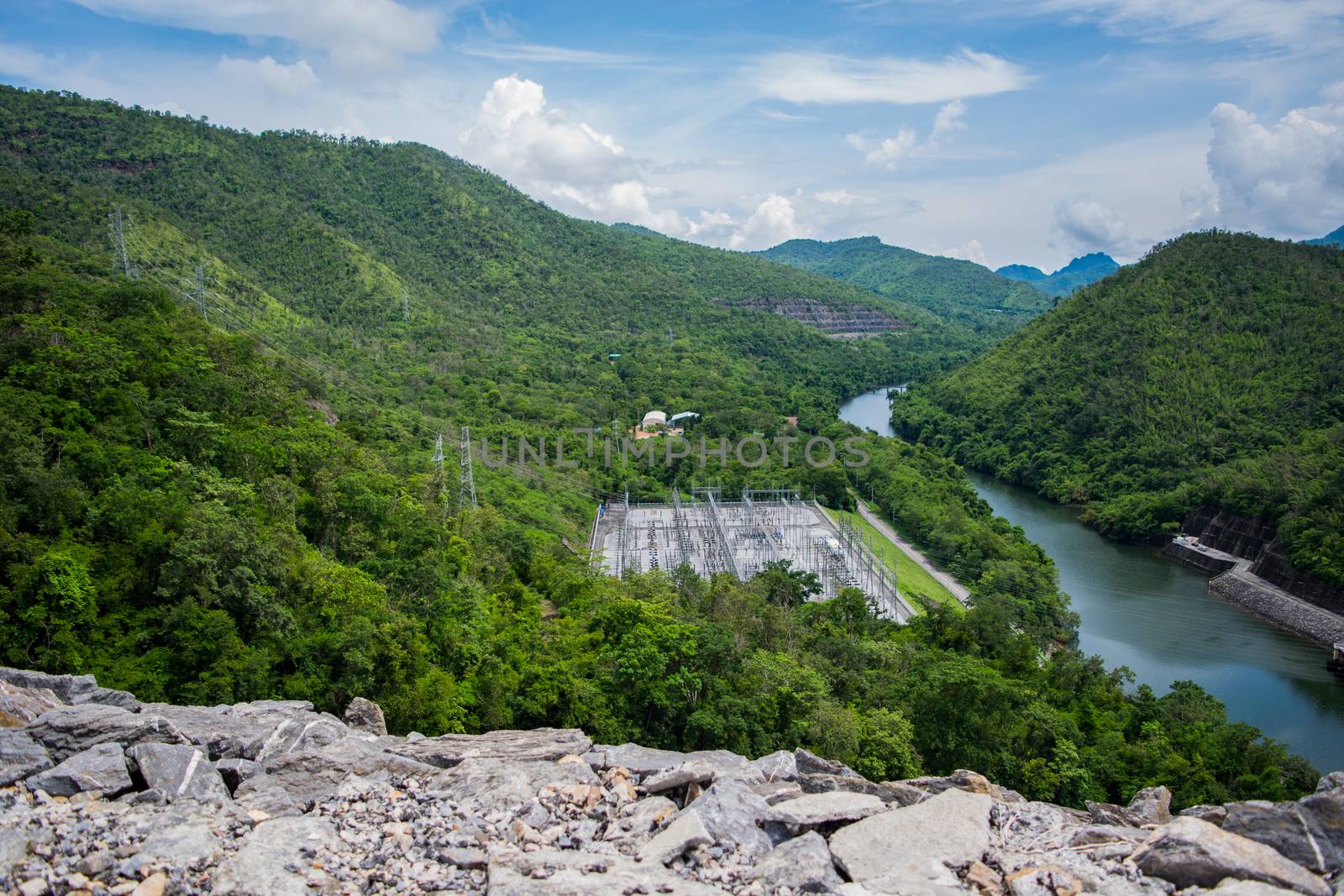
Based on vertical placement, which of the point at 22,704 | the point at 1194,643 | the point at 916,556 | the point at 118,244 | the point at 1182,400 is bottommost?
the point at 1194,643

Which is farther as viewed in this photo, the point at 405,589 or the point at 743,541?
the point at 743,541

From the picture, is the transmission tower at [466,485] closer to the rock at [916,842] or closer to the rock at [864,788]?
the rock at [864,788]

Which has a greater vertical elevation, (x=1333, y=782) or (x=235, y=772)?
(x=1333, y=782)

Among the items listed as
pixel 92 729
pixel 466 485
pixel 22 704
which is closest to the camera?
pixel 92 729

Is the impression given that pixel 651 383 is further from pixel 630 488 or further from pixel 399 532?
pixel 399 532

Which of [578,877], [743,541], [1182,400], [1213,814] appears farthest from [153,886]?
[1182,400]

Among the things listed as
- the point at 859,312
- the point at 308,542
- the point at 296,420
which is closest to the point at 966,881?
the point at 308,542

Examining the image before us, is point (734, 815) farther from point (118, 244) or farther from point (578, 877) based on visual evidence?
point (118, 244)
